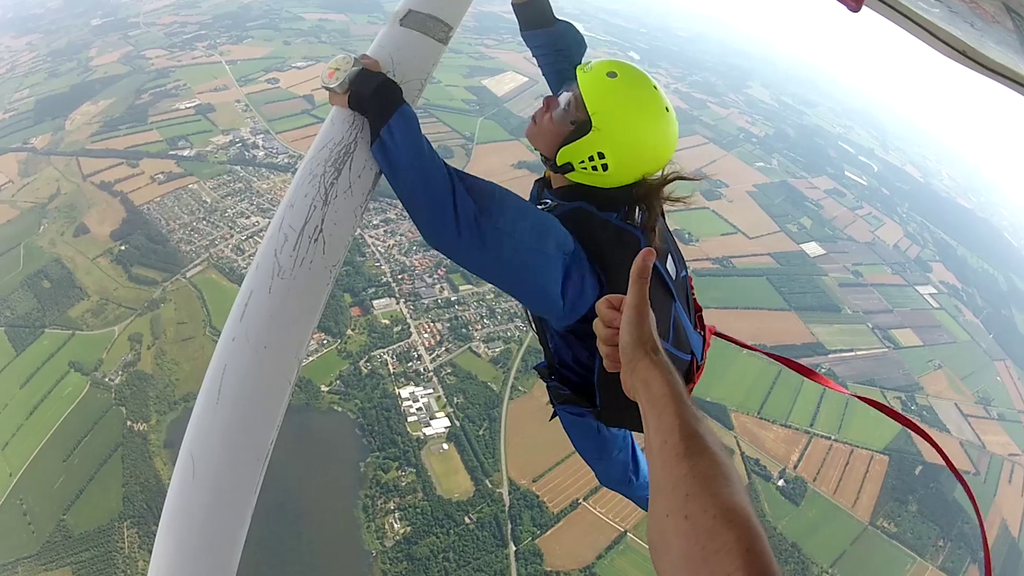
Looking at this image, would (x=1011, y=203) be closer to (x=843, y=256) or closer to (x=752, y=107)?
(x=752, y=107)

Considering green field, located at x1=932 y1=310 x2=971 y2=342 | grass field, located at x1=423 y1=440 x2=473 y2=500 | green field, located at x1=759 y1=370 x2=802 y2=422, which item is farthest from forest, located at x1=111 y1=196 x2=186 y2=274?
green field, located at x1=932 y1=310 x2=971 y2=342

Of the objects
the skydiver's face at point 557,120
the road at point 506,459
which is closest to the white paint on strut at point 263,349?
the skydiver's face at point 557,120

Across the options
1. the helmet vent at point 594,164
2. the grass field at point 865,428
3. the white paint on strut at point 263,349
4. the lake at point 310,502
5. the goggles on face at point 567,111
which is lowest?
the lake at point 310,502

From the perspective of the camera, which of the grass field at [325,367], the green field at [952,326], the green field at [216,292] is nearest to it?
the grass field at [325,367]

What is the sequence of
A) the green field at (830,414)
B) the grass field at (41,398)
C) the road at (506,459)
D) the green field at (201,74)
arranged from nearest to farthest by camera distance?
1. the road at (506,459)
2. the grass field at (41,398)
3. the green field at (830,414)
4. the green field at (201,74)

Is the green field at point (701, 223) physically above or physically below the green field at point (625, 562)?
above

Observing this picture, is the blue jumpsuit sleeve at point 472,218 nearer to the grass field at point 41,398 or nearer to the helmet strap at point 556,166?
the helmet strap at point 556,166

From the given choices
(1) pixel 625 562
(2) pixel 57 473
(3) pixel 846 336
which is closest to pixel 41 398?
(2) pixel 57 473

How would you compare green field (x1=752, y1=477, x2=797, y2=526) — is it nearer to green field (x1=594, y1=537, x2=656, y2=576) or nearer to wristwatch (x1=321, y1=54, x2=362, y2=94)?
green field (x1=594, y1=537, x2=656, y2=576)
